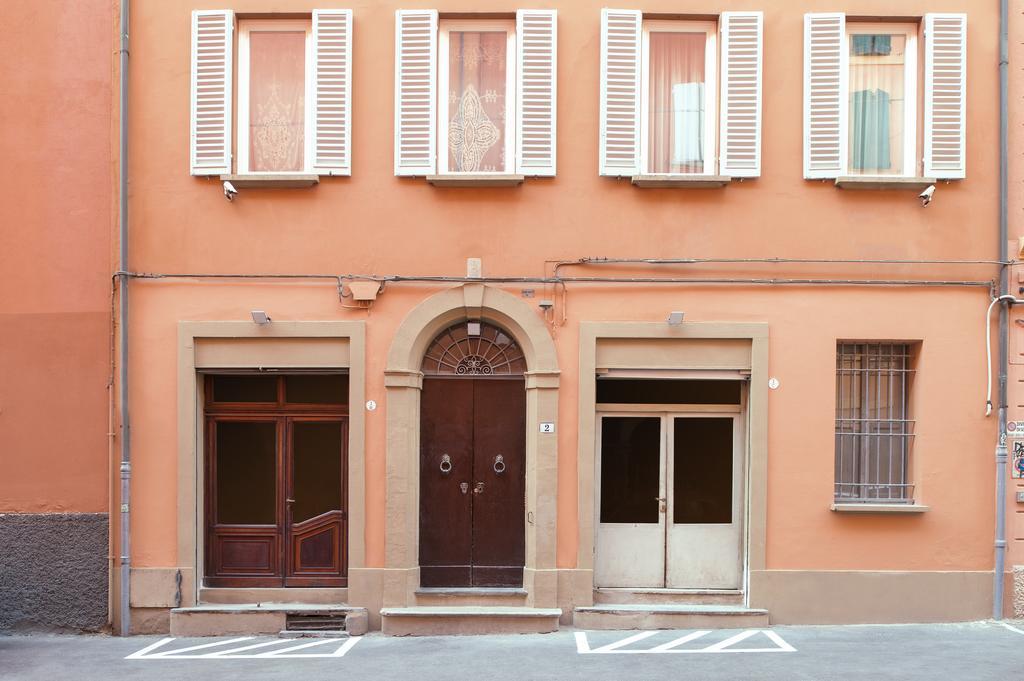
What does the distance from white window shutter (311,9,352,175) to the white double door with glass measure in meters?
3.98

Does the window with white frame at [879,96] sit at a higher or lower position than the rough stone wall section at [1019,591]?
higher

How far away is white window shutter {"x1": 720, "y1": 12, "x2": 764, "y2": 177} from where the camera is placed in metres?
9.80

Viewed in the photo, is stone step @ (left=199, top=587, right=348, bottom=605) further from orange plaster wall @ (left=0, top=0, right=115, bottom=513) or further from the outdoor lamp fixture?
the outdoor lamp fixture

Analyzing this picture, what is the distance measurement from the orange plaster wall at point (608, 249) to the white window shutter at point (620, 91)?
5.6 inches

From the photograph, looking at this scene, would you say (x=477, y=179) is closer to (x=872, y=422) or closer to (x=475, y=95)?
(x=475, y=95)

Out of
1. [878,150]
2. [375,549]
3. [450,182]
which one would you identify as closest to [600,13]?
[450,182]

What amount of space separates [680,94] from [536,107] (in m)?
1.59

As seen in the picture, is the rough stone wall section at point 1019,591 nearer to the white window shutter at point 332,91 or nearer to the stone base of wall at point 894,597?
the stone base of wall at point 894,597

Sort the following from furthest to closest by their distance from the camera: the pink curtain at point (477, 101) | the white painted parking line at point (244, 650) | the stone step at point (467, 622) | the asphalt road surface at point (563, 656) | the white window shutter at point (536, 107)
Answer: the pink curtain at point (477, 101)
the white window shutter at point (536, 107)
the stone step at point (467, 622)
the white painted parking line at point (244, 650)
the asphalt road surface at point (563, 656)

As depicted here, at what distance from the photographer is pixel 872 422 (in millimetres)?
10109

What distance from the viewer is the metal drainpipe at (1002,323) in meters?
9.75

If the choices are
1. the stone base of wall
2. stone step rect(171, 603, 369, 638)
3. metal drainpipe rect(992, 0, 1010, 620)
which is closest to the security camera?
metal drainpipe rect(992, 0, 1010, 620)

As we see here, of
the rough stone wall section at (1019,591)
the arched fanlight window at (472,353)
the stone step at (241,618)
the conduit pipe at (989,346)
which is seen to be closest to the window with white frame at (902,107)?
the conduit pipe at (989,346)

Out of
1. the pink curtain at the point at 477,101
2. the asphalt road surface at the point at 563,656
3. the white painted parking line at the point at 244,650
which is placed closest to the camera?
the asphalt road surface at the point at 563,656
